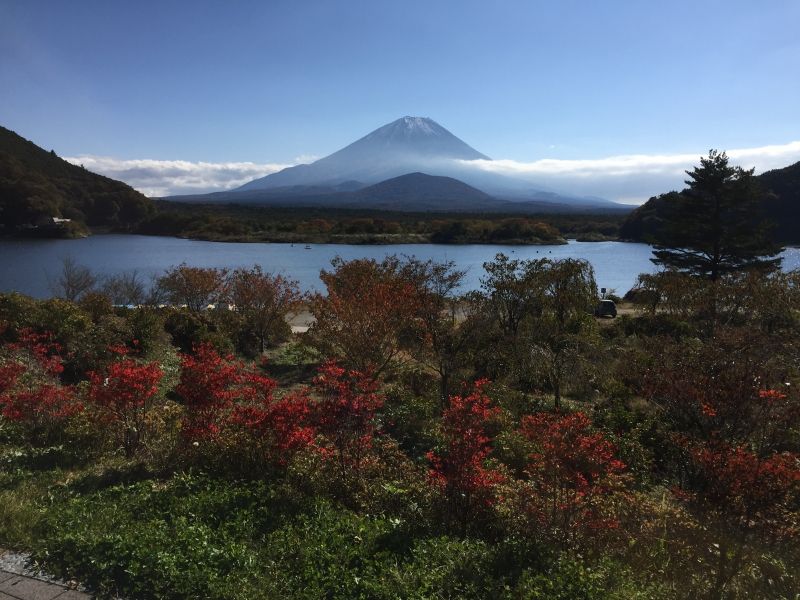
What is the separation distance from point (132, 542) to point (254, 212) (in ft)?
313

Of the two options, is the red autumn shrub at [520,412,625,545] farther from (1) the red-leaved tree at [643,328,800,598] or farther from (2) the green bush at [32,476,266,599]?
(2) the green bush at [32,476,266,599]

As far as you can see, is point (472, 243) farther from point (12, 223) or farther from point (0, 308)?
→ point (0, 308)

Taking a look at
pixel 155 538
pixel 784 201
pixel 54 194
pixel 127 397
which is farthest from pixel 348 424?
pixel 54 194

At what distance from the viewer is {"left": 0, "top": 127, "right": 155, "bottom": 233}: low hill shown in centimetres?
5431

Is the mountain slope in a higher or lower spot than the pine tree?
higher

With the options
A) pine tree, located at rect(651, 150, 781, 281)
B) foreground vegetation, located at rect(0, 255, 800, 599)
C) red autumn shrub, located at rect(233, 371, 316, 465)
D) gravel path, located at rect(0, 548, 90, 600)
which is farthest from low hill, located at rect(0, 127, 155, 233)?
gravel path, located at rect(0, 548, 90, 600)

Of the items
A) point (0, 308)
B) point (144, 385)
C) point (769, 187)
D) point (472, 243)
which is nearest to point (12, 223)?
point (472, 243)

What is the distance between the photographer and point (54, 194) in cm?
6016

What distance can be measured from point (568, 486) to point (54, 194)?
231 feet

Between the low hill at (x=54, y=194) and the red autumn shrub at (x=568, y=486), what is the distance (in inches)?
2466

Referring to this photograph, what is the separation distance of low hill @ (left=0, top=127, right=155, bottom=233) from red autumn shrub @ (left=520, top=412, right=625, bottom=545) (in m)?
62.6

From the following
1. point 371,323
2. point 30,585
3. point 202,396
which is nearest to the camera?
point 30,585

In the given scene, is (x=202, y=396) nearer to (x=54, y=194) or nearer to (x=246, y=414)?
(x=246, y=414)

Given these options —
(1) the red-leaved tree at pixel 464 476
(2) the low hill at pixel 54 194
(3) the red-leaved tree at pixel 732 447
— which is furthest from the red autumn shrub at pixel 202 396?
(2) the low hill at pixel 54 194
